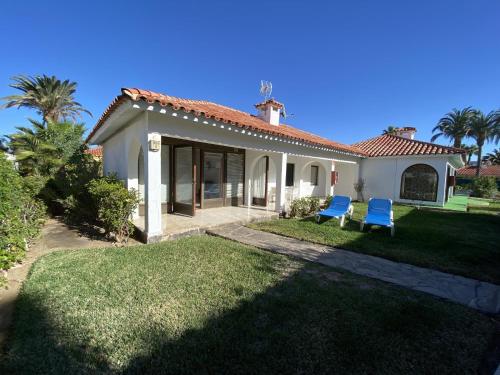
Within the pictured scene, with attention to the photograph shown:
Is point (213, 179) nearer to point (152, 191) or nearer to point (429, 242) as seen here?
point (152, 191)

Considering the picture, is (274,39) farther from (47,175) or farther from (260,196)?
(47,175)

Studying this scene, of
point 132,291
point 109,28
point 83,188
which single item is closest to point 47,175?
point 83,188

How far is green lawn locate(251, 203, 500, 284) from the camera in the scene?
17.8ft

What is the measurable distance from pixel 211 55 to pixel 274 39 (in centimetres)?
371

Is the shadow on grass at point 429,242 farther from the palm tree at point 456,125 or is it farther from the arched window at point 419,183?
the palm tree at point 456,125

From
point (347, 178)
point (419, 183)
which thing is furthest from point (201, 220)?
point (419, 183)

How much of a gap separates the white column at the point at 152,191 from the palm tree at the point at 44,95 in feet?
63.3

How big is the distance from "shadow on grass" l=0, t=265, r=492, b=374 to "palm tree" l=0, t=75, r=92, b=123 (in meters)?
22.8

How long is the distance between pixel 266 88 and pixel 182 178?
8346 millimetres

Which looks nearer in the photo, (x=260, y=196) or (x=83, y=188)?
(x=83, y=188)

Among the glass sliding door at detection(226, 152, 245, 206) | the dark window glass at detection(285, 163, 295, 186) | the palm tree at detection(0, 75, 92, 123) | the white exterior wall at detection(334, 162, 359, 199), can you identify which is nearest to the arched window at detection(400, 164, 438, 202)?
the white exterior wall at detection(334, 162, 359, 199)

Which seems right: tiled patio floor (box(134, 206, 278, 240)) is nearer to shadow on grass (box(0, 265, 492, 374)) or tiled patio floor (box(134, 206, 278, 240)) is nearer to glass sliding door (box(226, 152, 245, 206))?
glass sliding door (box(226, 152, 245, 206))

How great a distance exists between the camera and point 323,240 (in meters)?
6.98

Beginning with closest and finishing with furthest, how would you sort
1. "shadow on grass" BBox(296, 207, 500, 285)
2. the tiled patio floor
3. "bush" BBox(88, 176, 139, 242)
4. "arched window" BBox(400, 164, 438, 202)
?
"shadow on grass" BBox(296, 207, 500, 285), "bush" BBox(88, 176, 139, 242), the tiled patio floor, "arched window" BBox(400, 164, 438, 202)
